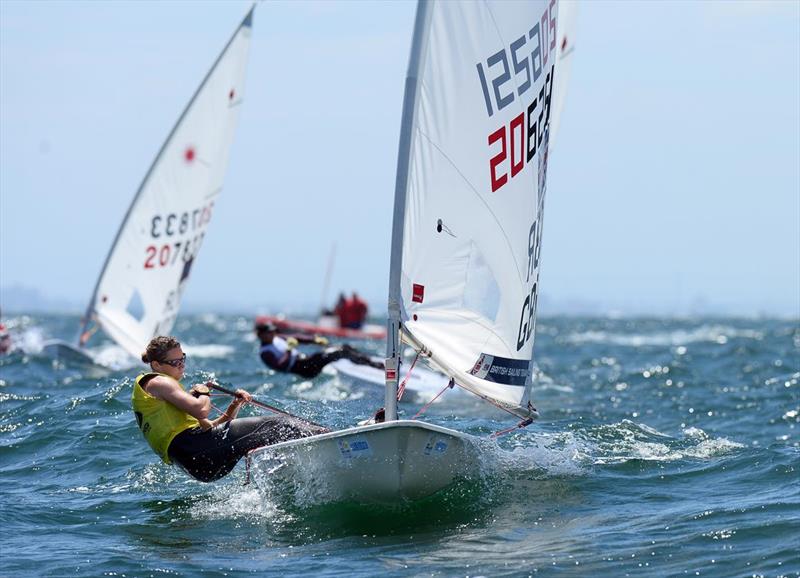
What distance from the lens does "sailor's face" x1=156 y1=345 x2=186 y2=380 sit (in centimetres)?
697

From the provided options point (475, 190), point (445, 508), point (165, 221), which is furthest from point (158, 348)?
point (165, 221)

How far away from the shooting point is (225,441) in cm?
698

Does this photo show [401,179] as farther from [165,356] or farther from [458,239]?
[165,356]

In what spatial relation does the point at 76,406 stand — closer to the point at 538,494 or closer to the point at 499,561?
the point at 538,494

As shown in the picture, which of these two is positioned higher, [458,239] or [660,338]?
[458,239]

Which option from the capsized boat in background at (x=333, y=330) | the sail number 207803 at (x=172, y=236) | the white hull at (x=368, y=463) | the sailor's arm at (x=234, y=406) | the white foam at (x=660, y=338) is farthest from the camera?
the white foam at (x=660, y=338)

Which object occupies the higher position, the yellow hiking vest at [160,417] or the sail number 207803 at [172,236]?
the sail number 207803 at [172,236]

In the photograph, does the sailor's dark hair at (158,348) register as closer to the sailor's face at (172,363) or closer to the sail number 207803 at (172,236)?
the sailor's face at (172,363)

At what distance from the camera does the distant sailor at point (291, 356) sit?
525 inches

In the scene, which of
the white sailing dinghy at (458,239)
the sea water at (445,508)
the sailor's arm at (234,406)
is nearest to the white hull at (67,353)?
the sea water at (445,508)

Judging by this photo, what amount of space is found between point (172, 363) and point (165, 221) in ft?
28.6

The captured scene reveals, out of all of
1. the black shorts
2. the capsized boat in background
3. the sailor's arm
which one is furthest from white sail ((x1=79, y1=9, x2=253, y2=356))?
the capsized boat in background

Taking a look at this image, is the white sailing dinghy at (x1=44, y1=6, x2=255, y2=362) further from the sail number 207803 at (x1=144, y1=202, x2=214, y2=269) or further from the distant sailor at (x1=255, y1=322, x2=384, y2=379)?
the distant sailor at (x1=255, y1=322, x2=384, y2=379)

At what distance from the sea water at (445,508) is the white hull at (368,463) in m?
0.10
